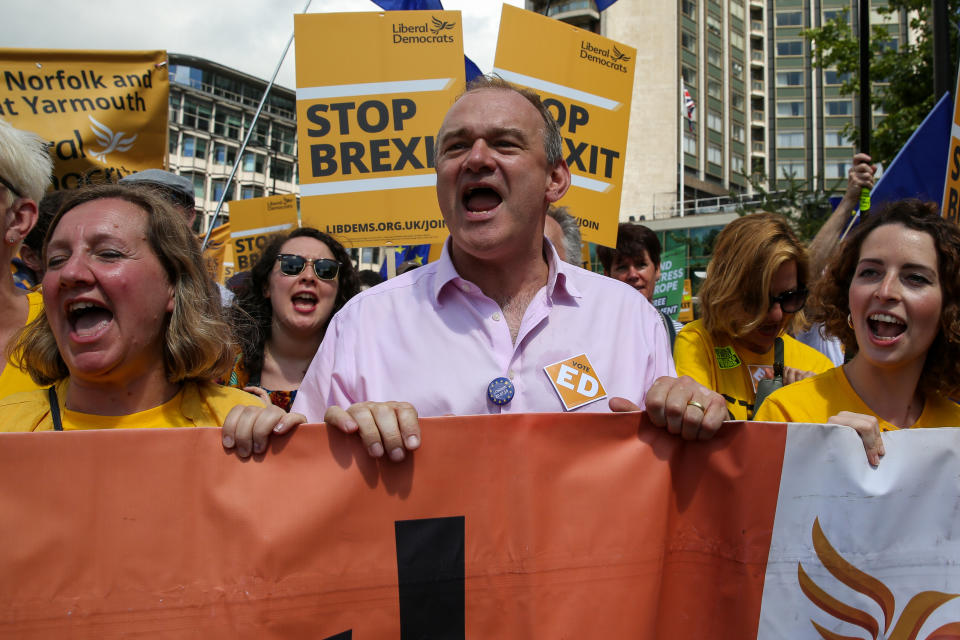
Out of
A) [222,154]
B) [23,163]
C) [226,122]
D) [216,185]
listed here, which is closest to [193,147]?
[222,154]

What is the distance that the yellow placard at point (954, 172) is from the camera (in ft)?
14.4

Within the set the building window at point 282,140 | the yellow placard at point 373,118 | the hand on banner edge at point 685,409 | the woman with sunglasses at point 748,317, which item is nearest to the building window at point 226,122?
the building window at point 282,140

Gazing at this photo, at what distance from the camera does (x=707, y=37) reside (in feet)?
208

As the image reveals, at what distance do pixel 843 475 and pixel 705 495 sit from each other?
1.02ft

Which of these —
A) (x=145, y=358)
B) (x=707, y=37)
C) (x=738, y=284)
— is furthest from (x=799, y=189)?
(x=707, y=37)

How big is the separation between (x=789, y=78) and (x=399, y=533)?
77.9m

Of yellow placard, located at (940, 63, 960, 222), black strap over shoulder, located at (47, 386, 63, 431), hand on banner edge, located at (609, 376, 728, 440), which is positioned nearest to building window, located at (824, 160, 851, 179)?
yellow placard, located at (940, 63, 960, 222)

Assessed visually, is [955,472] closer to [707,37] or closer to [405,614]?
[405,614]

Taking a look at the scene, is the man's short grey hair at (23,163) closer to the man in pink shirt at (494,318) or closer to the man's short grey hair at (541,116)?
the man in pink shirt at (494,318)

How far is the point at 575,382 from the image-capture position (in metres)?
2.09

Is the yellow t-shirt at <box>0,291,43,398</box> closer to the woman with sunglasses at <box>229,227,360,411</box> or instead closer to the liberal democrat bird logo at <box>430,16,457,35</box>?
the woman with sunglasses at <box>229,227,360,411</box>

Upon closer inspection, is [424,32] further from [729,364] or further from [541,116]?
[729,364]

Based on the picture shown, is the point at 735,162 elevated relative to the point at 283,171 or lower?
lower

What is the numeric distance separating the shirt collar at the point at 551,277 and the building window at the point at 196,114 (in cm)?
7895
